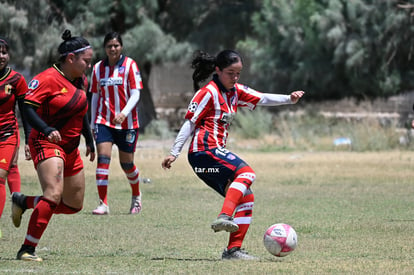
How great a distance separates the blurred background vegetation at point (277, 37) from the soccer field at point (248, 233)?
10380 mm

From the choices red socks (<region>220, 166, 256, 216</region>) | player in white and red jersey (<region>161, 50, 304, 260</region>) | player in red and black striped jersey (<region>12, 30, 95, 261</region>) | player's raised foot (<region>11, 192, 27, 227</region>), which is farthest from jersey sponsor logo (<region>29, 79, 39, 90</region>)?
red socks (<region>220, 166, 256, 216</region>)

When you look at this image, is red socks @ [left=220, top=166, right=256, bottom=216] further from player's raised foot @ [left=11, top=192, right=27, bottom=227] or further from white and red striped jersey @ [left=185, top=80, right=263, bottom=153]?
player's raised foot @ [left=11, top=192, right=27, bottom=227]

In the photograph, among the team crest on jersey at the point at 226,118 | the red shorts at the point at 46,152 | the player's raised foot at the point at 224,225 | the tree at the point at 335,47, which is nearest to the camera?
the player's raised foot at the point at 224,225

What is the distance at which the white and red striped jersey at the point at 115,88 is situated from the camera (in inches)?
448

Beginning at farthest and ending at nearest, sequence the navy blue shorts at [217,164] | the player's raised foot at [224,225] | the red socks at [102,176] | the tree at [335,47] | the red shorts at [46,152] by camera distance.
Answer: the tree at [335,47] < the red socks at [102,176] < the navy blue shorts at [217,164] < the red shorts at [46,152] < the player's raised foot at [224,225]

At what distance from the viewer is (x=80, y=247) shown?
27.4ft

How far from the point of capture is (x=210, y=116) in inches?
305

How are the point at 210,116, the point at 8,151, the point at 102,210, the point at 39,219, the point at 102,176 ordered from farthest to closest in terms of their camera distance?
the point at 102,176, the point at 102,210, the point at 8,151, the point at 210,116, the point at 39,219

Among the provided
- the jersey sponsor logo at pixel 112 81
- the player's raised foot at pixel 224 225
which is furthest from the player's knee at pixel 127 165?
the player's raised foot at pixel 224 225

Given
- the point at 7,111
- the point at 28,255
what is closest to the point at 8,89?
the point at 7,111

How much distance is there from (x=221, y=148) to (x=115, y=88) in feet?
13.4

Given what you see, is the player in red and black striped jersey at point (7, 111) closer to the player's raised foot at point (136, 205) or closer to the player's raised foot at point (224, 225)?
the player's raised foot at point (224, 225)

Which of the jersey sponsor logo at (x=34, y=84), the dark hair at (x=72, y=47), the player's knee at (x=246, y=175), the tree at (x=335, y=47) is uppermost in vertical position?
the dark hair at (x=72, y=47)

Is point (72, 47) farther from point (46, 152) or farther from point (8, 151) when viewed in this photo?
point (8, 151)
